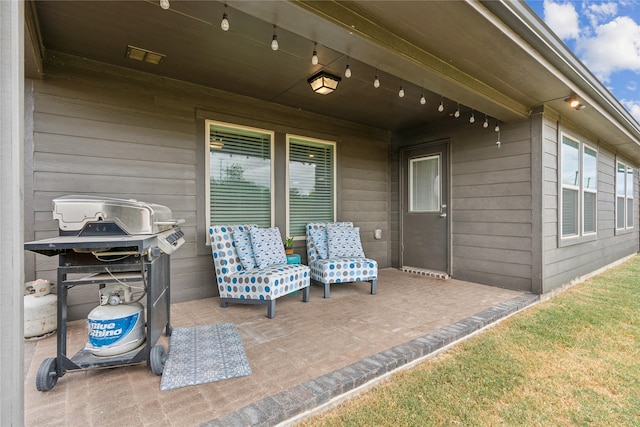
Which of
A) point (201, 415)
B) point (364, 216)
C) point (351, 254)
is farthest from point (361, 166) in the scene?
point (201, 415)

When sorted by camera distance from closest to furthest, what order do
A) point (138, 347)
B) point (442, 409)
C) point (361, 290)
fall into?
1. point (442, 409)
2. point (138, 347)
3. point (361, 290)

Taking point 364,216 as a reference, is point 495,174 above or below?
above

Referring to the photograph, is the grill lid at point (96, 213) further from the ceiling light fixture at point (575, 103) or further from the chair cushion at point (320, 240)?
the ceiling light fixture at point (575, 103)

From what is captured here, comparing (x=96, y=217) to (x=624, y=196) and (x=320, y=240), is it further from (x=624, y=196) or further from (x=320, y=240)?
(x=624, y=196)

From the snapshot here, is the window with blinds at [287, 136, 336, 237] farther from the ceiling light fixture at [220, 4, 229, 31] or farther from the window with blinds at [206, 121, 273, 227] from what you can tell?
the ceiling light fixture at [220, 4, 229, 31]

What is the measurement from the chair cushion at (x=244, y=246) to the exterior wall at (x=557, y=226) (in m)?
3.77

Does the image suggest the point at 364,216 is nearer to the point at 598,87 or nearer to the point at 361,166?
the point at 361,166

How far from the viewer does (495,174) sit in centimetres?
423

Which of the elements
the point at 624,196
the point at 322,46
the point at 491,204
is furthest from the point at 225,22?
the point at 624,196

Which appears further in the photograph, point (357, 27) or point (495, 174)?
point (495, 174)

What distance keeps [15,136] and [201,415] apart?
1.51 m

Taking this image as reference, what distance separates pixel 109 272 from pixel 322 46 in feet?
7.94

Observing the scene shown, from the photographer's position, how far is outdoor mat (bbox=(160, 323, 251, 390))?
191cm

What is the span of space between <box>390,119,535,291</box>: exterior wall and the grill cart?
4.15 meters
